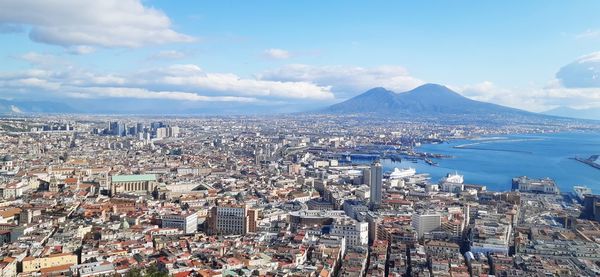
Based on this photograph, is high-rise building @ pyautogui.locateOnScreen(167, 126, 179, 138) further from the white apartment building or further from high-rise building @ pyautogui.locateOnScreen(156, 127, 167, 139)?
the white apartment building

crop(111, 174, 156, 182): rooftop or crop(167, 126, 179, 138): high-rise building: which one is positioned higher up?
crop(111, 174, 156, 182): rooftop

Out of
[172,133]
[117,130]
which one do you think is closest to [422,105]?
[172,133]

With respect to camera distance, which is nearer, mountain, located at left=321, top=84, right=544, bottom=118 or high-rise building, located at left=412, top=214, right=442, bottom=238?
high-rise building, located at left=412, top=214, right=442, bottom=238

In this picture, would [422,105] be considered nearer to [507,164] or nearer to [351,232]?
[507,164]

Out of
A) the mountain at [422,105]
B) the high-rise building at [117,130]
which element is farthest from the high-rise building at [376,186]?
the mountain at [422,105]

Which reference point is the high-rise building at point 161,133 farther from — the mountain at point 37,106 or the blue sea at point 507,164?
the mountain at point 37,106

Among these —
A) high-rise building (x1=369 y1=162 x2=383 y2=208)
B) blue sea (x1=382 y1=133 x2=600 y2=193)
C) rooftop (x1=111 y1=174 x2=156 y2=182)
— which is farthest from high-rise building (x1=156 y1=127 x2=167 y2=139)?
high-rise building (x1=369 y1=162 x2=383 y2=208)
